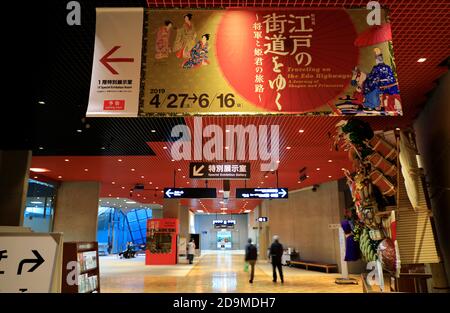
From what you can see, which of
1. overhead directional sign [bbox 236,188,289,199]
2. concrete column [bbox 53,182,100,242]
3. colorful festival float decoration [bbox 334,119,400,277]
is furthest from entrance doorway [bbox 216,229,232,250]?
colorful festival float decoration [bbox 334,119,400,277]

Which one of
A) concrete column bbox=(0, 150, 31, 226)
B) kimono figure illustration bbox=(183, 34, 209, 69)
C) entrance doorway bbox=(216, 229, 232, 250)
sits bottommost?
entrance doorway bbox=(216, 229, 232, 250)

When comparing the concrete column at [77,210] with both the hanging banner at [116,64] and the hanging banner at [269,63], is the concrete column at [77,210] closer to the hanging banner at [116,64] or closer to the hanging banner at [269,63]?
the hanging banner at [116,64]

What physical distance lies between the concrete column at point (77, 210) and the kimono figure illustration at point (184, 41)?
45.6ft

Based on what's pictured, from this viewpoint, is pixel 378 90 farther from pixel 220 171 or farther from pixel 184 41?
pixel 220 171

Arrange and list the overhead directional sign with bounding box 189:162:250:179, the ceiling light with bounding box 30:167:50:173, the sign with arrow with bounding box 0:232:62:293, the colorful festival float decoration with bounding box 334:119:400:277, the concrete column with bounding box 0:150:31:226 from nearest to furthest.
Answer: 1. the sign with arrow with bounding box 0:232:62:293
2. the colorful festival float decoration with bounding box 334:119:400:277
3. the concrete column with bounding box 0:150:31:226
4. the overhead directional sign with bounding box 189:162:250:179
5. the ceiling light with bounding box 30:167:50:173

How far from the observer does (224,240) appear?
42094mm

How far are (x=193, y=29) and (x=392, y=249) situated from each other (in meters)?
3.06

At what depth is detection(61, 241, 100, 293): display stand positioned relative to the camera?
396 cm

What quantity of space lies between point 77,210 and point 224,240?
1123 inches

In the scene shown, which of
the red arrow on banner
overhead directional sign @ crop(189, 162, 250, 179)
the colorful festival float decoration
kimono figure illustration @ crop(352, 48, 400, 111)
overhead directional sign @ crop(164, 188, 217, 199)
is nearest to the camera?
kimono figure illustration @ crop(352, 48, 400, 111)

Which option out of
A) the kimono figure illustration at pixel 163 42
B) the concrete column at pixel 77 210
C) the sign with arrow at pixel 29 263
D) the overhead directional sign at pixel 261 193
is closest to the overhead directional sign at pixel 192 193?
the overhead directional sign at pixel 261 193

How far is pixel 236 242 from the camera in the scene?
4194cm

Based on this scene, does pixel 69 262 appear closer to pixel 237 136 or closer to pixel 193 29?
pixel 193 29

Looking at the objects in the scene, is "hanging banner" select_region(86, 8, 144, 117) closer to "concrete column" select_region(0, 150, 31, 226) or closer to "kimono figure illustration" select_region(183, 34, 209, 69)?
"kimono figure illustration" select_region(183, 34, 209, 69)
